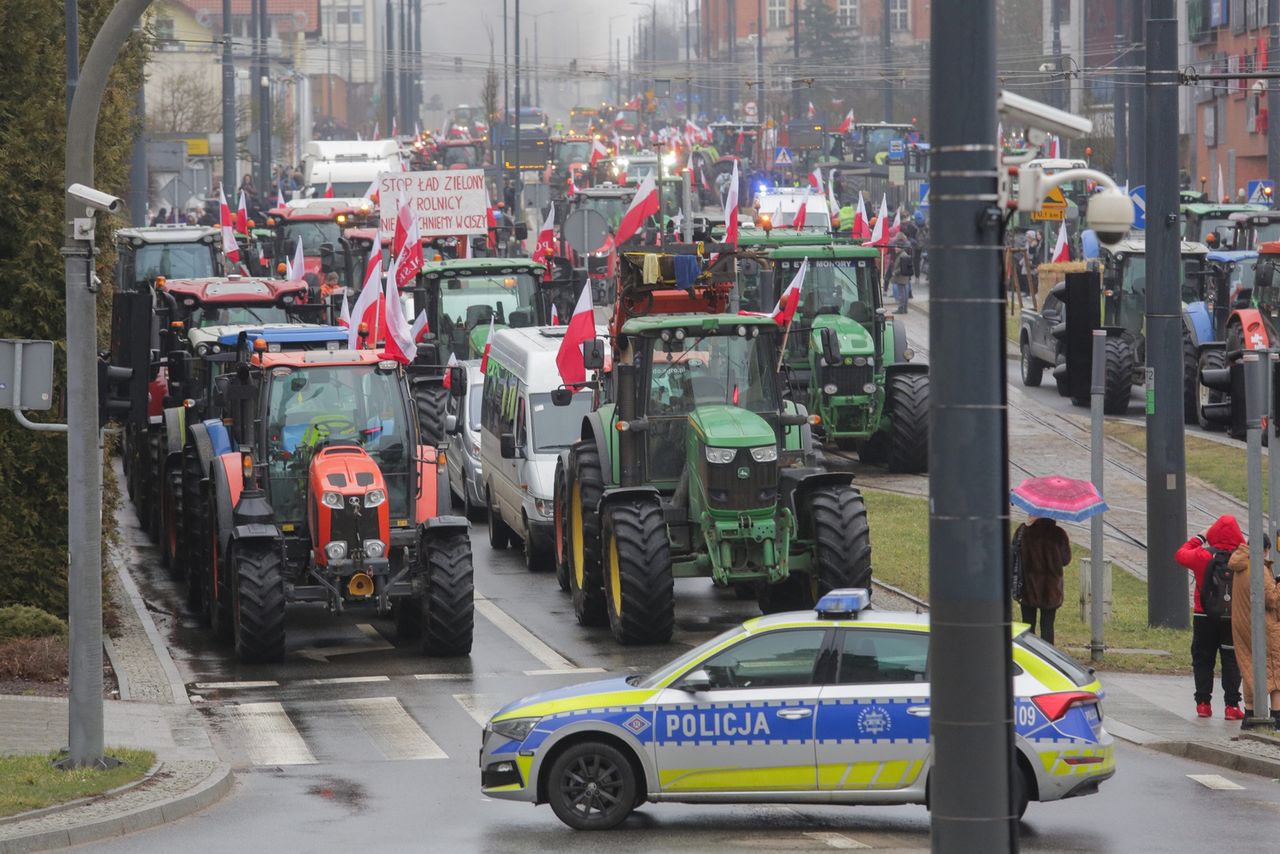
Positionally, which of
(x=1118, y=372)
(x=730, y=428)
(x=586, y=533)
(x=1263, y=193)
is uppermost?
(x=1263, y=193)

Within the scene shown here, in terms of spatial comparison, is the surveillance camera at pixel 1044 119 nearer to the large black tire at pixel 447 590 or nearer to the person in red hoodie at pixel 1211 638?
the person in red hoodie at pixel 1211 638

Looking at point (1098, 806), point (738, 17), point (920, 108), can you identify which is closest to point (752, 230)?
point (1098, 806)

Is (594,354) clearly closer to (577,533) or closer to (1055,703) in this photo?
(577,533)

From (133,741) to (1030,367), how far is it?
963 inches

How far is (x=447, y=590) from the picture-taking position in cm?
1866

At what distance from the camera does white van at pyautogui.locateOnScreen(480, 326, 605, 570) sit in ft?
76.7

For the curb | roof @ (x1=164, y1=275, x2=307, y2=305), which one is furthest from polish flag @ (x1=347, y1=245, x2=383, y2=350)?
the curb

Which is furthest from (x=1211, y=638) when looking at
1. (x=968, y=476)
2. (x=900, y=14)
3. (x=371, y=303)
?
(x=900, y=14)

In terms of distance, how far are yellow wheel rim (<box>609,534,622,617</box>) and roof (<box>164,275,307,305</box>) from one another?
29.8 ft

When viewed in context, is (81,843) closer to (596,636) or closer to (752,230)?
(596,636)

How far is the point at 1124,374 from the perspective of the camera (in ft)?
108

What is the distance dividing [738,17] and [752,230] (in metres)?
115

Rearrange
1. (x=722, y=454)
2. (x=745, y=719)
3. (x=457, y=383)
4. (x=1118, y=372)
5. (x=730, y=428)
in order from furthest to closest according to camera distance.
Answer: (x=1118, y=372)
(x=457, y=383)
(x=730, y=428)
(x=722, y=454)
(x=745, y=719)

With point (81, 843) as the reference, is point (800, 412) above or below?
above
